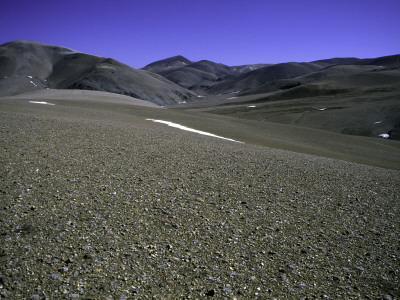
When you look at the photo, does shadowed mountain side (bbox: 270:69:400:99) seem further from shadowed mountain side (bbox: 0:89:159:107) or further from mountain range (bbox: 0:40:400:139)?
shadowed mountain side (bbox: 0:89:159:107)

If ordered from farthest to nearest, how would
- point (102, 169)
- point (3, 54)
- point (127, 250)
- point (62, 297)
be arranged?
1. point (3, 54)
2. point (102, 169)
3. point (127, 250)
4. point (62, 297)

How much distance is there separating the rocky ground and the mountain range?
4055 centimetres

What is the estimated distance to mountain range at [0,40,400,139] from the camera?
51.2 metres

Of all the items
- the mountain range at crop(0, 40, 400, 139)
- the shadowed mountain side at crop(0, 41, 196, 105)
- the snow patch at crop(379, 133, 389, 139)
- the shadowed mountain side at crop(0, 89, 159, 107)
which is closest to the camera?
the shadowed mountain side at crop(0, 89, 159, 107)

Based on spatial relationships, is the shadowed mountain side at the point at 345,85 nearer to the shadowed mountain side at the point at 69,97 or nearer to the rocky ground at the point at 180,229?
the shadowed mountain side at the point at 69,97

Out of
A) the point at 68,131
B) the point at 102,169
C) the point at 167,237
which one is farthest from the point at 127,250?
the point at 68,131

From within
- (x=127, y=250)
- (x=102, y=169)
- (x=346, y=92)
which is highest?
(x=346, y=92)

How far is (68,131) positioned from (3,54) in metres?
164

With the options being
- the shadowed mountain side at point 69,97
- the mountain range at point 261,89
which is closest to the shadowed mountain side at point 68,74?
the mountain range at point 261,89

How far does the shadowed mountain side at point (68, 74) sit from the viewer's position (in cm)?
11944

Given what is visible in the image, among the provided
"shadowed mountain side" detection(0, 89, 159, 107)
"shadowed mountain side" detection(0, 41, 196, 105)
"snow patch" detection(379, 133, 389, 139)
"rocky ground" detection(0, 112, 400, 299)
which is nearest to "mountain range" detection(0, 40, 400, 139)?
"shadowed mountain side" detection(0, 41, 196, 105)

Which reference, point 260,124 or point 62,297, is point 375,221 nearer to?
point 62,297

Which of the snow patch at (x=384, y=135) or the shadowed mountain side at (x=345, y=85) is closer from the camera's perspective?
the snow patch at (x=384, y=135)

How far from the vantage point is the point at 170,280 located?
432 cm
